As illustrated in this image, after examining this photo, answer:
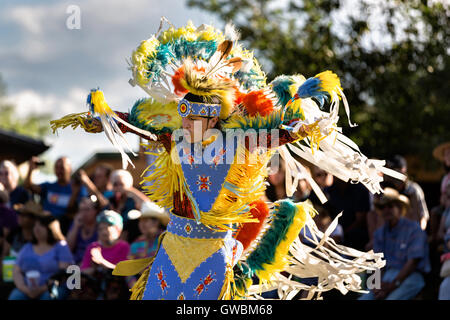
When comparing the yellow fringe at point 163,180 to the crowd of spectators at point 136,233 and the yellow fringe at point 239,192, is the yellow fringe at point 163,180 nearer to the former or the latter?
the yellow fringe at point 239,192

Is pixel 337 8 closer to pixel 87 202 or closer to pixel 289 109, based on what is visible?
pixel 87 202

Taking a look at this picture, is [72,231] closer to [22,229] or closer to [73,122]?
[22,229]

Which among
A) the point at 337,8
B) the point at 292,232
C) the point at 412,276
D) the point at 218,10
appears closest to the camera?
the point at 292,232

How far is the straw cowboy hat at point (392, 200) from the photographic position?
16.7 feet

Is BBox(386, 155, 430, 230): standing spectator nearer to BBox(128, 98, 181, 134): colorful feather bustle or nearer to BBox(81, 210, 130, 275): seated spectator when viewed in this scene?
BBox(81, 210, 130, 275): seated spectator

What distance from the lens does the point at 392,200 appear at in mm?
5078

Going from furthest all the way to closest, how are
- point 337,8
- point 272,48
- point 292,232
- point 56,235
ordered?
point 272,48 < point 337,8 < point 56,235 < point 292,232

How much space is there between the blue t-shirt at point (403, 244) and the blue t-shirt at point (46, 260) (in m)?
2.66

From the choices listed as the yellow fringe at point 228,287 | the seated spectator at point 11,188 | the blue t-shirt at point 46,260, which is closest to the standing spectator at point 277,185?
the blue t-shirt at point 46,260

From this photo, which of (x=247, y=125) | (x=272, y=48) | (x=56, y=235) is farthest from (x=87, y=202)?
(x=272, y=48)

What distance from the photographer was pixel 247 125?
10.4 feet

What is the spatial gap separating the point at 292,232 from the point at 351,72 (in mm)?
5852

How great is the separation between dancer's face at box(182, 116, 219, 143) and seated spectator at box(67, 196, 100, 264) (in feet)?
8.48

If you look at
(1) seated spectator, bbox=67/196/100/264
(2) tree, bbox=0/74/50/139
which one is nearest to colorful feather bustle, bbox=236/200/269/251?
(1) seated spectator, bbox=67/196/100/264
